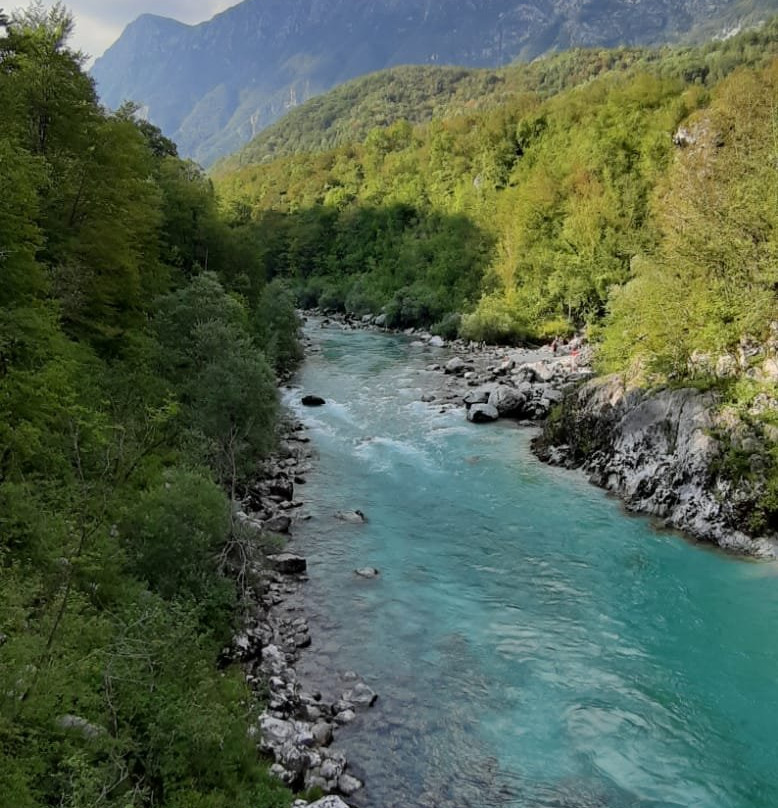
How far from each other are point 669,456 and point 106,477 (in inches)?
615

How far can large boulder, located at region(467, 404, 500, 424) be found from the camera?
28266 millimetres

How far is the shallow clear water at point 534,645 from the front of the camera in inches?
386

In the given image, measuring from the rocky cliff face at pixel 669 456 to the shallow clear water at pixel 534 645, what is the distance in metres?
0.84

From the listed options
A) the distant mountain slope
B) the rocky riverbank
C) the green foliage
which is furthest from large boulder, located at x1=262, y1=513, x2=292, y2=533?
the distant mountain slope

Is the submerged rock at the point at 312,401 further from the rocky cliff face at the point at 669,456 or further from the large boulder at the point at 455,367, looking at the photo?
the rocky cliff face at the point at 669,456

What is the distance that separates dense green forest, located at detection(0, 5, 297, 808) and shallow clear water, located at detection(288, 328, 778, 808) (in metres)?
2.60

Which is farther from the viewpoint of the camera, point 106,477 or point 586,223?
point 586,223

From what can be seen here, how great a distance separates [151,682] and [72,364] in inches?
340

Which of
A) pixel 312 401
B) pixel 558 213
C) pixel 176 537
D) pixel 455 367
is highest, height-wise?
pixel 558 213

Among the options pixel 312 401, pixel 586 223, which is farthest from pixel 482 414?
pixel 586 223

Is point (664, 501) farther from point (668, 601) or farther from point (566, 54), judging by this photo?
point (566, 54)

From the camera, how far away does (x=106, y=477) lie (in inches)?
483

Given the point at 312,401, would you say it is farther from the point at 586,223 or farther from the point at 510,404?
the point at 586,223

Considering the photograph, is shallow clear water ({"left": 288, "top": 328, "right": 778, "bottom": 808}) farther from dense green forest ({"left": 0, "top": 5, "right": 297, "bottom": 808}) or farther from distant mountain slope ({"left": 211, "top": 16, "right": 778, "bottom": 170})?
distant mountain slope ({"left": 211, "top": 16, "right": 778, "bottom": 170})
